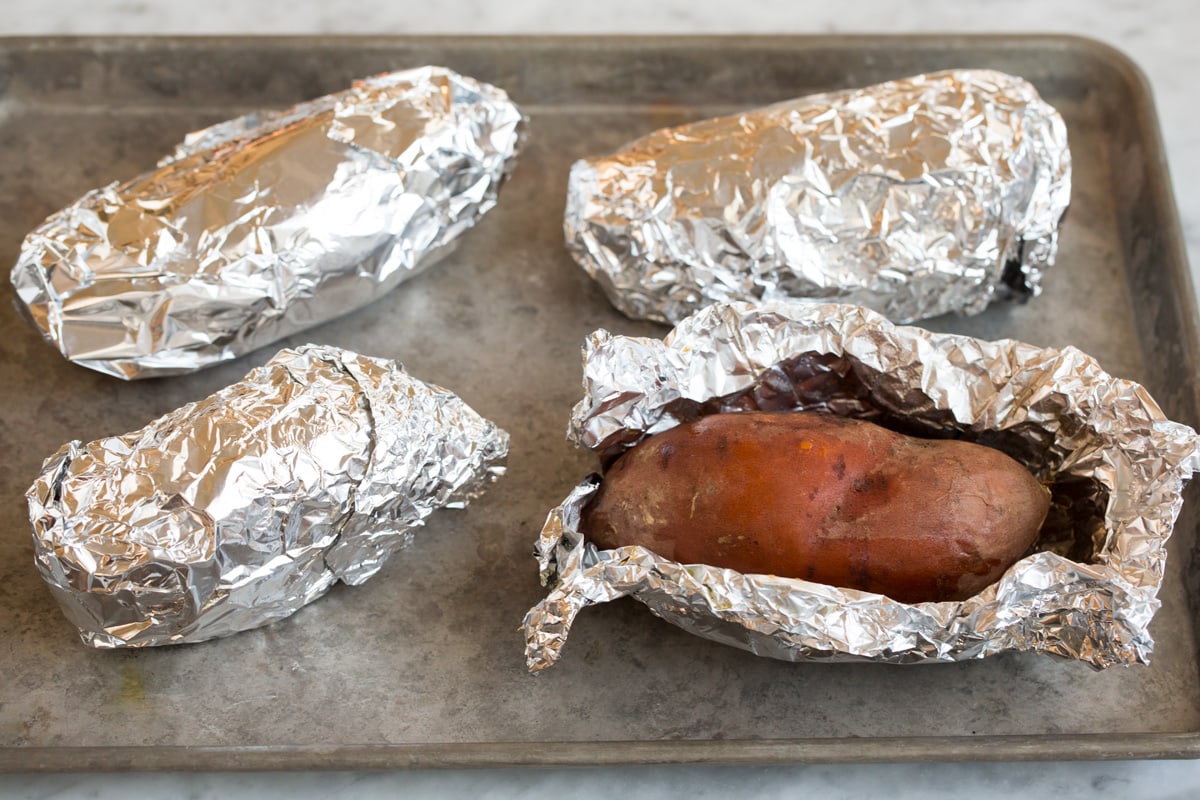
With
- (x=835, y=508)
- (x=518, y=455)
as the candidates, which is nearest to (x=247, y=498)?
(x=518, y=455)

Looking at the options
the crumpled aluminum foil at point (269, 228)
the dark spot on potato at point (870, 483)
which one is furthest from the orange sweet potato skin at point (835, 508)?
the crumpled aluminum foil at point (269, 228)

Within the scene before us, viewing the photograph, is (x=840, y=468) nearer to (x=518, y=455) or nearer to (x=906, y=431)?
(x=906, y=431)

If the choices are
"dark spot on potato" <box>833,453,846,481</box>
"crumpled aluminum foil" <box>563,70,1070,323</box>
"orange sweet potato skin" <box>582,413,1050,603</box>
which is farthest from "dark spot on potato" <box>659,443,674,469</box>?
"crumpled aluminum foil" <box>563,70,1070,323</box>

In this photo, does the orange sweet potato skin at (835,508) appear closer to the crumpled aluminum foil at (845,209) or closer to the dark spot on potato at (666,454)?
the dark spot on potato at (666,454)

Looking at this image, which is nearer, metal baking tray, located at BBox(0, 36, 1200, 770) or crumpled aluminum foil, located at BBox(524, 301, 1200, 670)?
crumpled aluminum foil, located at BBox(524, 301, 1200, 670)

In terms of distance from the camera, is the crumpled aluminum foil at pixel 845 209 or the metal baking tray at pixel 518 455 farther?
the crumpled aluminum foil at pixel 845 209

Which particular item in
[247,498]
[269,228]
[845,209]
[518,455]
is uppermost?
[845,209]

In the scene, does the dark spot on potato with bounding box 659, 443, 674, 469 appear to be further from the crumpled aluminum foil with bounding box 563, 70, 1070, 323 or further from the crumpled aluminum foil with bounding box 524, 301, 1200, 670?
the crumpled aluminum foil with bounding box 563, 70, 1070, 323
